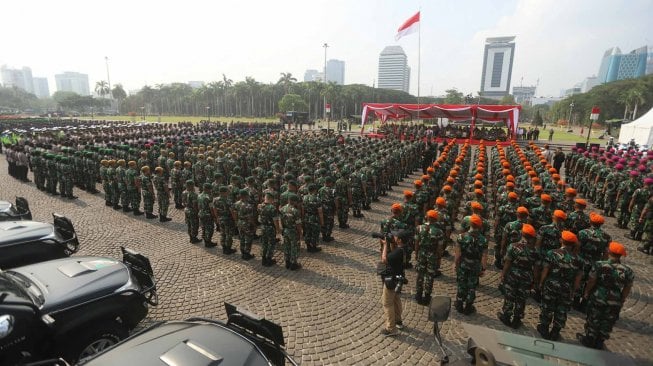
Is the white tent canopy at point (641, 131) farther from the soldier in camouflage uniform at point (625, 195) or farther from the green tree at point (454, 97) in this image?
the green tree at point (454, 97)

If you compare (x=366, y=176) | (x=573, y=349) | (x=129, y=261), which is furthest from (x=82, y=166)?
(x=573, y=349)

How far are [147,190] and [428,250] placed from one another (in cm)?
847

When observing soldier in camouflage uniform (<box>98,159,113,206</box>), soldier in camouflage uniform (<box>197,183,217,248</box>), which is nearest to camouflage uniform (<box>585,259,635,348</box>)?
soldier in camouflage uniform (<box>197,183,217,248</box>)

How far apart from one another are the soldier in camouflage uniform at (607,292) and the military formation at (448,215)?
0.5 inches

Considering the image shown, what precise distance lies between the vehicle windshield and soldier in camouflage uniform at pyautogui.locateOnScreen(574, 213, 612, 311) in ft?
26.1

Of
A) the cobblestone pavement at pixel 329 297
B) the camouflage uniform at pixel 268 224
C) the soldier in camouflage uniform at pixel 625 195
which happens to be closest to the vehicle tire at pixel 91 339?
the cobblestone pavement at pixel 329 297

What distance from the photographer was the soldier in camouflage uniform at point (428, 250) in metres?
5.62

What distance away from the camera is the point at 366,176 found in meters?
10.6

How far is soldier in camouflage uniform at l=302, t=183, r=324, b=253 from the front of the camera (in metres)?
7.87

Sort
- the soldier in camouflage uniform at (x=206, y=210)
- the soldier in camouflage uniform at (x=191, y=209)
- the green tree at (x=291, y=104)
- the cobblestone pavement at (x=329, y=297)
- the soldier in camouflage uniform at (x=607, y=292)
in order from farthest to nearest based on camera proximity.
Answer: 1. the green tree at (x=291, y=104)
2. the soldier in camouflage uniform at (x=191, y=209)
3. the soldier in camouflage uniform at (x=206, y=210)
4. the cobblestone pavement at (x=329, y=297)
5. the soldier in camouflage uniform at (x=607, y=292)

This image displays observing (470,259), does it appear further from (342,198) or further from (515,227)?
(342,198)

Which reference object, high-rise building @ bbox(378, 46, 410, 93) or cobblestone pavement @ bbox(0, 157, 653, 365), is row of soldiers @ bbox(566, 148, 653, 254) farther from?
high-rise building @ bbox(378, 46, 410, 93)

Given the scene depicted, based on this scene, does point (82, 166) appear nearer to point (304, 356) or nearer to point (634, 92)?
point (304, 356)

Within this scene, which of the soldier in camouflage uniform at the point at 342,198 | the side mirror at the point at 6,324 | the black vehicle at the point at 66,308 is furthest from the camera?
the soldier in camouflage uniform at the point at 342,198
